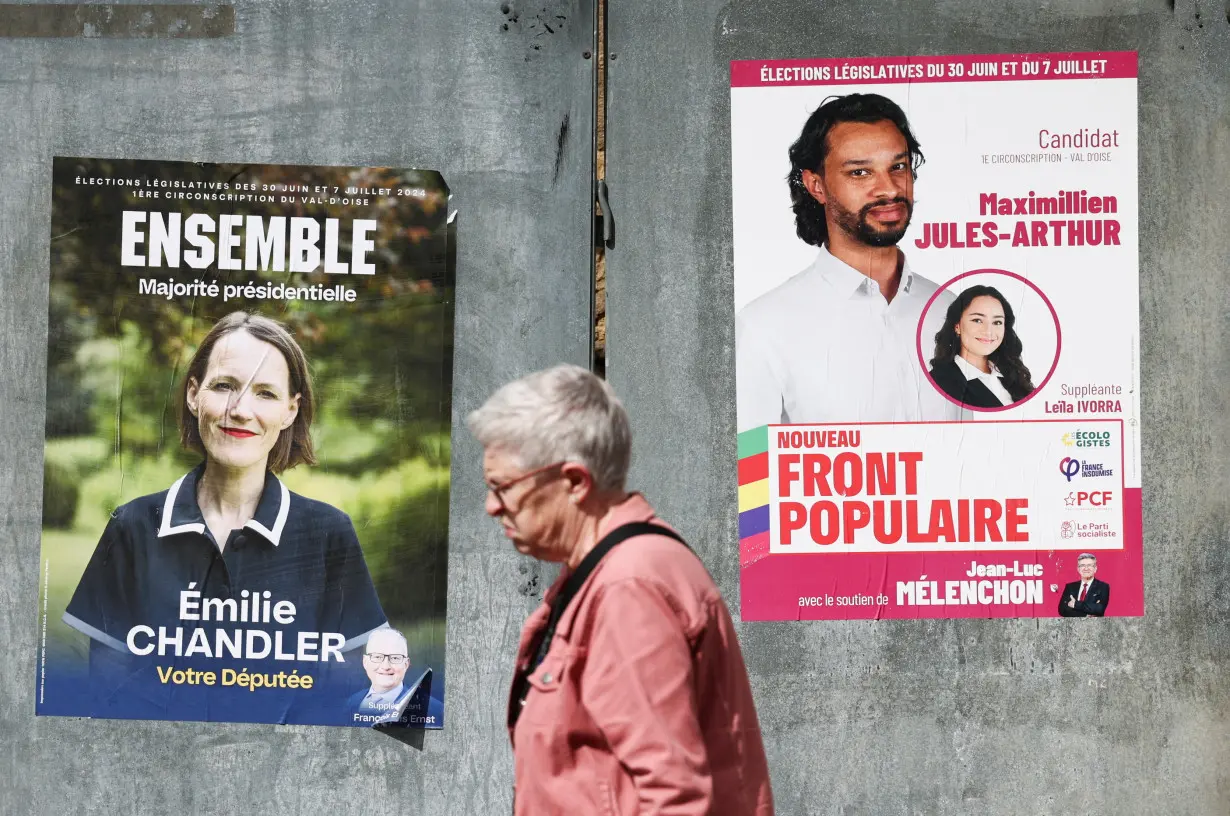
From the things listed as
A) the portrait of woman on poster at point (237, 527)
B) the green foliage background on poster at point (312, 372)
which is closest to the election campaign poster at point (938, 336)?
the green foliage background on poster at point (312, 372)

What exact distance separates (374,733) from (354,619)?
0.43 meters

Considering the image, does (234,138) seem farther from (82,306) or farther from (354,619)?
(354,619)

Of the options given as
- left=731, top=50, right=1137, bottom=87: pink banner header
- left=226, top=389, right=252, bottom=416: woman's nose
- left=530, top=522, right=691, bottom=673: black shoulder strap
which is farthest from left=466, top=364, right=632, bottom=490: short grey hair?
left=731, top=50, right=1137, bottom=87: pink banner header

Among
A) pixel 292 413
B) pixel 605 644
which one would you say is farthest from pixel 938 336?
pixel 605 644

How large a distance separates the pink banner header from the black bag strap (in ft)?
9.33

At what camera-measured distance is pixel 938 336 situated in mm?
4609

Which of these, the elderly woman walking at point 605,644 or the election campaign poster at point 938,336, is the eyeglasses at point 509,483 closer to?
the elderly woman walking at point 605,644

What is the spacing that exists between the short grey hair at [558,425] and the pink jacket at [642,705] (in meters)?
0.12

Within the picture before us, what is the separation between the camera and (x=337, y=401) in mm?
4625

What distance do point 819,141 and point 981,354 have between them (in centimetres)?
100

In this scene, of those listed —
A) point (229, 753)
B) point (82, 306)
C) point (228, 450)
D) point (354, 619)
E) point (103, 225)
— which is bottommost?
point (229, 753)

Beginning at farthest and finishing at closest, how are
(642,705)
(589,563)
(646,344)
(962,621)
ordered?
(646,344) → (962,621) → (589,563) → (642,705)

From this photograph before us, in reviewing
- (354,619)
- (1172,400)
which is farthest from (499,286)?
(1172,400)

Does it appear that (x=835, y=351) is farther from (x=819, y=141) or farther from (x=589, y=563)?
(x=589, y=563)
